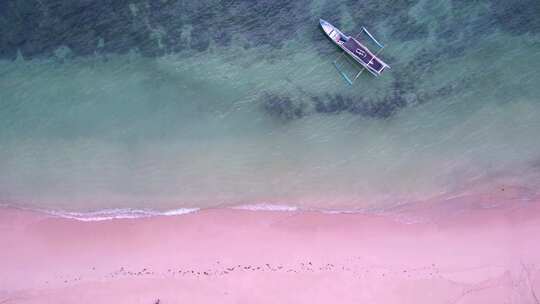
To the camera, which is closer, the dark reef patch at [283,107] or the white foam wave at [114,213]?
the white foam wave at [114,213]

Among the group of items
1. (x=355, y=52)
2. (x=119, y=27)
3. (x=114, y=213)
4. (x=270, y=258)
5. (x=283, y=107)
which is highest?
(x=119, y=27)

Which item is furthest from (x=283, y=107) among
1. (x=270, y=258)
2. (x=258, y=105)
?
(x=270, y=258)

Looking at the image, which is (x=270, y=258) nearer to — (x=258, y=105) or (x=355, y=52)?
(x=258, y=105)

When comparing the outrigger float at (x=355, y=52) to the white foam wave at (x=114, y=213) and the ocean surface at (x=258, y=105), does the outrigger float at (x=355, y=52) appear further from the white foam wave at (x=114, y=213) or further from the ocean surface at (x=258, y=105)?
the white foam wave at (x=114, y=213)

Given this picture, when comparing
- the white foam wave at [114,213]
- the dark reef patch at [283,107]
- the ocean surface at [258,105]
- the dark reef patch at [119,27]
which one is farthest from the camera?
the dark reef patch at [119,27]

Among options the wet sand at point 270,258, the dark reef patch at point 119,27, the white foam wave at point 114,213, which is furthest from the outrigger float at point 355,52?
the white foam wave at point 114,213

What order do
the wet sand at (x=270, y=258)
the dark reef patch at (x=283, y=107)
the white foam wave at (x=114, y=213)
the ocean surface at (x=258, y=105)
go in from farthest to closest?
the dark reef patch at (x=283, y=107)
the ocean surface at (x=258, y=105)
the white foam wave at (x=114, y=213)
the wet sand at (x=270, y=258)

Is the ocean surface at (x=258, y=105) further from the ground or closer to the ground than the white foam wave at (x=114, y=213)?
further from the ground
